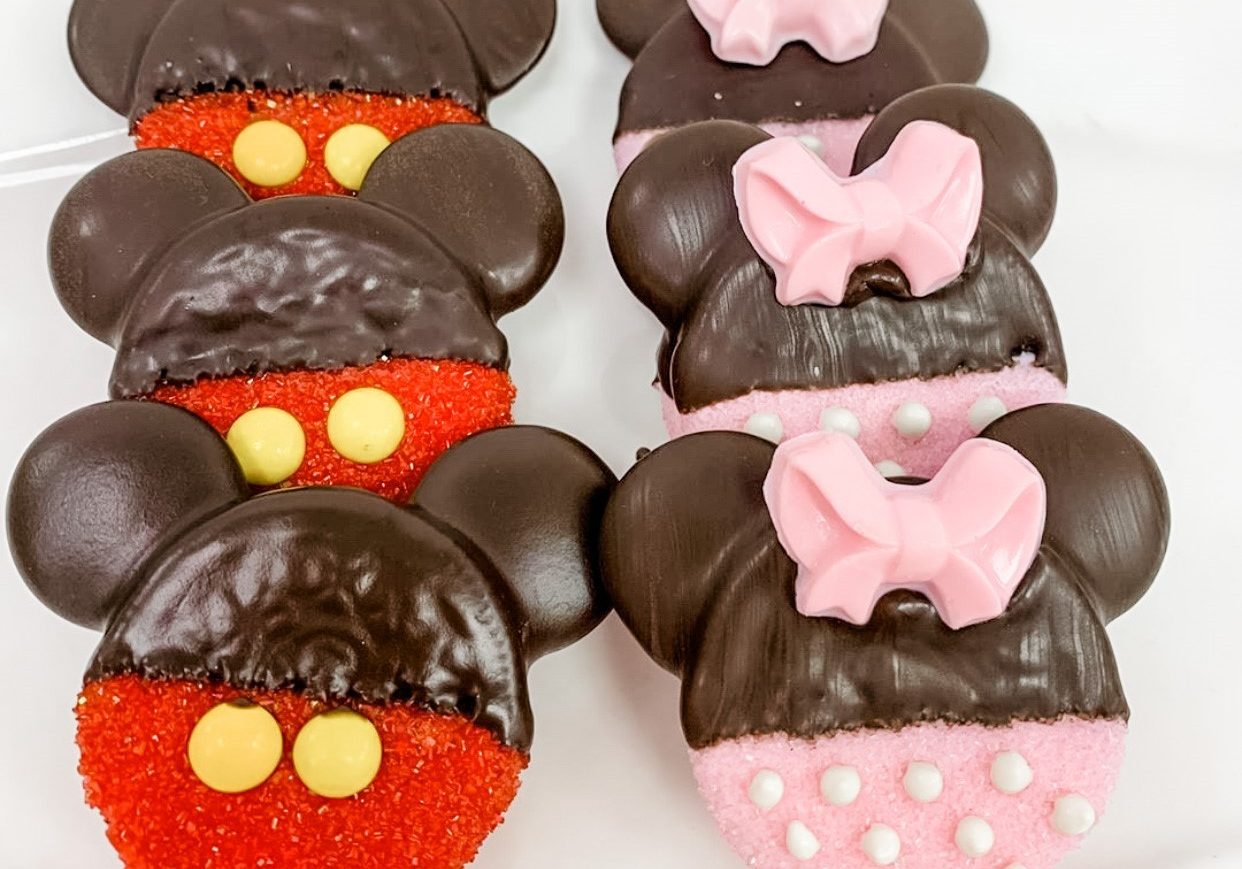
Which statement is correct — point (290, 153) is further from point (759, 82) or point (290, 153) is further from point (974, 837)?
point (974, 837)

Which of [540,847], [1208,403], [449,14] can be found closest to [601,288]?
[449,14]

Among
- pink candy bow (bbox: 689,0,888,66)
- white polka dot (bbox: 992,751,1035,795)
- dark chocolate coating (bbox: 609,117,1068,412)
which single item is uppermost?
pink candy bow (bbox: 689,0,888,66)

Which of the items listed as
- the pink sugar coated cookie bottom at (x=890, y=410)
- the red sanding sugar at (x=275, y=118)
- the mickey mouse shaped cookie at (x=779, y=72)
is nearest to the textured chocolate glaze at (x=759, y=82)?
the mickey mouse shaped cookie at (x=779, y=72)

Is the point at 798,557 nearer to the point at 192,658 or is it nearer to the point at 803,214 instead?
the point at 803,214

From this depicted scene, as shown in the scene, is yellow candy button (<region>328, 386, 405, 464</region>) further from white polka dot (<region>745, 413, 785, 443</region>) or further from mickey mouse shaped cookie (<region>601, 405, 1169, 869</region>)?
white polka dot (<region>745, 413, 785, 443</region>)

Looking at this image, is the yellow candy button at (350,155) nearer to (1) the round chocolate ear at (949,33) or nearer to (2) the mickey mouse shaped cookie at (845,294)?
(2) the mickey mouse shaped cookie at (845,294)

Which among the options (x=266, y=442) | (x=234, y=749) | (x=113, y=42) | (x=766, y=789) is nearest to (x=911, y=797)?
(x=766, y=789)

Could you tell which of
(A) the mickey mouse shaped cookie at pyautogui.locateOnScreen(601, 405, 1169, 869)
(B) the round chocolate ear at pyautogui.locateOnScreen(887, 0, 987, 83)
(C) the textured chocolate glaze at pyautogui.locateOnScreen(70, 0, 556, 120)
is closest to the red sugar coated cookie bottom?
(A) the mickey mouse shaped cookie at pyautogui.locateOnScreen(601, 405, 1169, 869)
